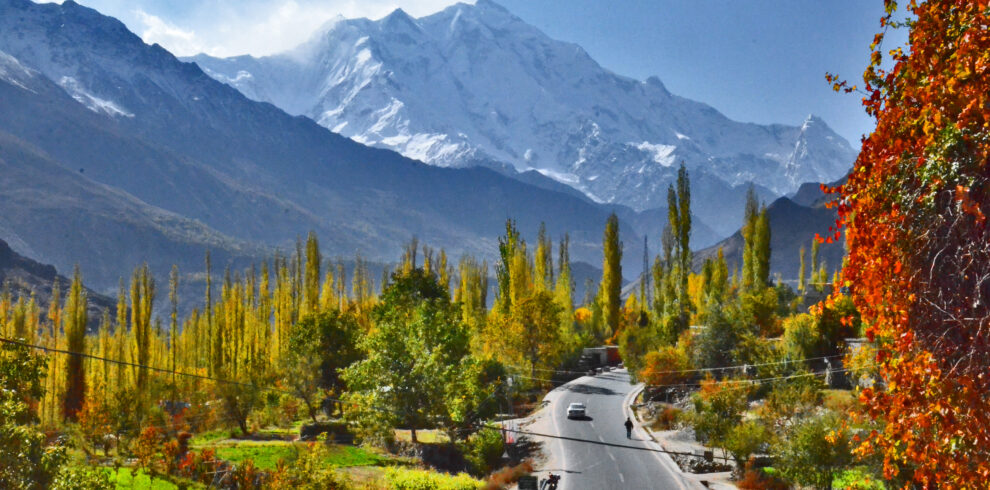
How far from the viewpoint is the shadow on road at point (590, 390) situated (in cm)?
5834

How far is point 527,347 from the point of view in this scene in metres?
61.3

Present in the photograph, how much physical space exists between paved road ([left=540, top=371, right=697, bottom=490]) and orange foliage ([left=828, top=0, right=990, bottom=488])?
1936 cm

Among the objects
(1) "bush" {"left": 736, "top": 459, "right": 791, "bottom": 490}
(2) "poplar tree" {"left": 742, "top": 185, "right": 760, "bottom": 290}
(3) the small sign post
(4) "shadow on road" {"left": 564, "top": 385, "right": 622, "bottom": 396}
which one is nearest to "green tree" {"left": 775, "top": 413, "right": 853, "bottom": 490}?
(1) "bush" {"left": 736, "top": 459, "right": 791, "bottom": 490}

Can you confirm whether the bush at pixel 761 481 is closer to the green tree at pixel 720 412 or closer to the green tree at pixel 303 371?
the green tree at pixel 720 412

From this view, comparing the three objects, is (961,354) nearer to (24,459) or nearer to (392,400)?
(24,459)

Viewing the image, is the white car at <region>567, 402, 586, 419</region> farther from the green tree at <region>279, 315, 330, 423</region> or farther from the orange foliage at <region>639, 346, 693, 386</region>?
the green tree at <region>279, 315, 330, 423</region>

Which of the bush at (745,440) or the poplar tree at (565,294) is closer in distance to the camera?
the bush at (745,440)

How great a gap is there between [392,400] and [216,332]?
30.5 m

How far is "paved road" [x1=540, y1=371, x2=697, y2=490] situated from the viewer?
3359 cm

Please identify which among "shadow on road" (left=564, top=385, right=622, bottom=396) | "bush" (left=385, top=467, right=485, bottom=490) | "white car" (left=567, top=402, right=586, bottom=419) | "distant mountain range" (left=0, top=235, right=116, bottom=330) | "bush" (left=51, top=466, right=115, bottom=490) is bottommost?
"bush" (left=385, top=467, right=485, bottom=490)

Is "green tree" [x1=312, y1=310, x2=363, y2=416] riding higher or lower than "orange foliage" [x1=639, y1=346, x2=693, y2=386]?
higher

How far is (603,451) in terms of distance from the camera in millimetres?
40219

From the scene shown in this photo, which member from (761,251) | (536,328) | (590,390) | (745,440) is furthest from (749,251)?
(745,440)

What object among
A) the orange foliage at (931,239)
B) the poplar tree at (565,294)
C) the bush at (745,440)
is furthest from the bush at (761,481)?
the poplar tree at (565,294)
